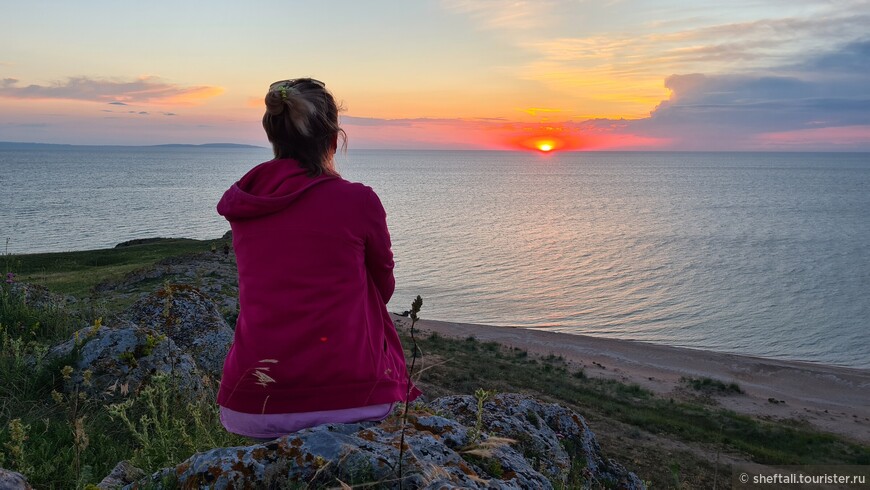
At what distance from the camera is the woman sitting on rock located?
2705 millimetres

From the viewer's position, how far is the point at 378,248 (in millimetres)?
2902

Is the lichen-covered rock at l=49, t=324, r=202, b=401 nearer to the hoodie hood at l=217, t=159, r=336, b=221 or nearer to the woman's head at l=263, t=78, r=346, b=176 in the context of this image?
the hoodie hood at l=217, t=159, r=336, b=221

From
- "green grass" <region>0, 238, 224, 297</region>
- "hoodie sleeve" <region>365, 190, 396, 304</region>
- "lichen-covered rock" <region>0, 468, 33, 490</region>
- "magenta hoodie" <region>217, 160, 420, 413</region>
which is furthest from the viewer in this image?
"green grass" <region>0, 238, 224, 297</region>

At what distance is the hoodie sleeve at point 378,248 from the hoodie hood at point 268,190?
0.27 m

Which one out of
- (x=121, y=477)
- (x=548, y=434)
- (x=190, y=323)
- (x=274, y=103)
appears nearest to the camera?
(x=121, y=477)

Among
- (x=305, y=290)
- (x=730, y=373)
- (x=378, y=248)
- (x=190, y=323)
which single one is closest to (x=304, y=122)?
(x=378, y=248)

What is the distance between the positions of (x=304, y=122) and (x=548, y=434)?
376 cm

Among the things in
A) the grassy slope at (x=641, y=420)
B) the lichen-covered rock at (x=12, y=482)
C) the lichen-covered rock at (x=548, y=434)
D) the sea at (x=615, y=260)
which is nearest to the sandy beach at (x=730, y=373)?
the grassy slope at (x=641, y=420)

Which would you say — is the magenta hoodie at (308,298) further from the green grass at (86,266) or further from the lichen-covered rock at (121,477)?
the green grass at (86,266)

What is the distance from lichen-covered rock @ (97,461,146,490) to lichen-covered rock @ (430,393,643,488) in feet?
7.44

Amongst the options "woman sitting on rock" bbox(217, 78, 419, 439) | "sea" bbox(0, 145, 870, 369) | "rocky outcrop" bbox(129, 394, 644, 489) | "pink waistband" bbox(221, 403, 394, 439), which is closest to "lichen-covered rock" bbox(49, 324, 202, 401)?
"pink waistband" bbox(221, 403, 394, 439)

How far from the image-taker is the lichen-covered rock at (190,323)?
22.4 ft

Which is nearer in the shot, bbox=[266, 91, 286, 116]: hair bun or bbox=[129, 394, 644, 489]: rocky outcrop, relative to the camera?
bbox=[129, 394, 644, 489]: rocky outcrop

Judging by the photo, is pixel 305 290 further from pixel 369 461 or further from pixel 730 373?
pixel 730 373
